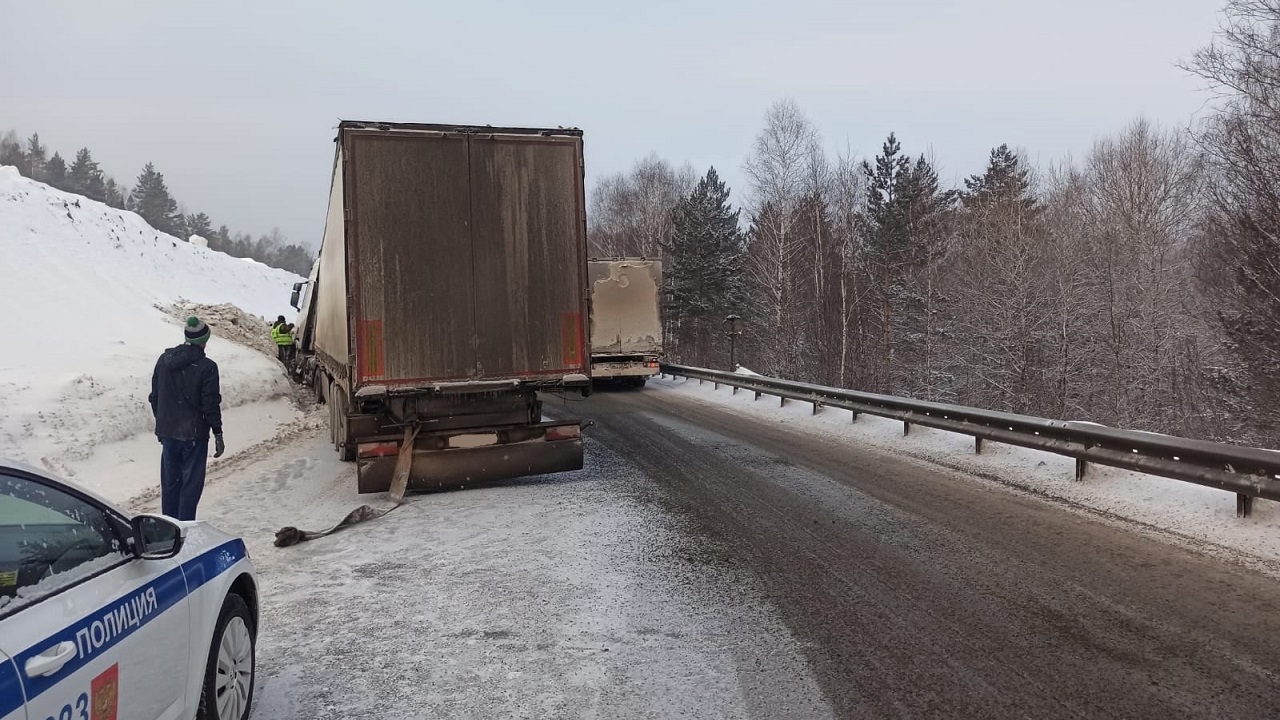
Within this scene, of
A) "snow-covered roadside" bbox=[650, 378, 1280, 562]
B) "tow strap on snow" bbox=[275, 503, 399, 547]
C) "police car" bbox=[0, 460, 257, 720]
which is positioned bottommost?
"tow strap on snow" bbox=[275, 503, 399, 547]

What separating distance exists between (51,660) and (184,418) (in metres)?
5.04

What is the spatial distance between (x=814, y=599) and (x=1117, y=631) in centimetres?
166

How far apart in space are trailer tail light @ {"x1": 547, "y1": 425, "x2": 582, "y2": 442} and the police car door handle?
21.8ft

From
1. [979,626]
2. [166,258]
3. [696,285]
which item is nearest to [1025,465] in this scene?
[979,626]

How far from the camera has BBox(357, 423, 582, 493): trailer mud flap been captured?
7.89 meters

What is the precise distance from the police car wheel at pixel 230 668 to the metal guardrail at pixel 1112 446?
6775 mm

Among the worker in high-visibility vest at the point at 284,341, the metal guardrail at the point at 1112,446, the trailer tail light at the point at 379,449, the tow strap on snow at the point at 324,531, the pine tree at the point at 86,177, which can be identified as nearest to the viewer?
the metal guardrail at the point at 1112,446

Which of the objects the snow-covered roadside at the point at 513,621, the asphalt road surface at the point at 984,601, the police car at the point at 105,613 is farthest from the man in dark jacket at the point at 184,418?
the asphalt road surface at the point at 984,601

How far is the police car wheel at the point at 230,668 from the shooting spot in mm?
2915

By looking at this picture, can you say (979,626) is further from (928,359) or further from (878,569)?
(928,359)

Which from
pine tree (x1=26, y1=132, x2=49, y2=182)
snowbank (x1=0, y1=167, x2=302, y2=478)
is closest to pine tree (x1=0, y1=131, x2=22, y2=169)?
pine tree (x1=26, y1=132, x2=49, y2=182)

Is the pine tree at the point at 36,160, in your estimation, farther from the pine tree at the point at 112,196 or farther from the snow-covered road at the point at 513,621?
the snow-covered road at the point at 513,621

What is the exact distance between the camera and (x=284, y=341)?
20.1 metres

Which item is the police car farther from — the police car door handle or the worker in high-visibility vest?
the worker in high-visibility vest
